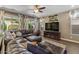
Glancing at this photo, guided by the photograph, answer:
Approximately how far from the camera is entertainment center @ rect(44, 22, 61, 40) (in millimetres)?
2186

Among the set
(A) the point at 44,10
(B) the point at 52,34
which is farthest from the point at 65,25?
(A) the point at 44,10

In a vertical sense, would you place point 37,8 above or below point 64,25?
above

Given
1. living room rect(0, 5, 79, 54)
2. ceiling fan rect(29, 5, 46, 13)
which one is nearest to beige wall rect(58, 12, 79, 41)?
living room rect(0, 5, 79, 54)

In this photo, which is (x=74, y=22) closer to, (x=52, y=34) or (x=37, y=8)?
(x=52, y=34)

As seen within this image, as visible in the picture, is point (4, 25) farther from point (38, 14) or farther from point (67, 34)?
point (67, 34)

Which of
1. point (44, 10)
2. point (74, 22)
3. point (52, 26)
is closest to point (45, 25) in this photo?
point (52, 26)

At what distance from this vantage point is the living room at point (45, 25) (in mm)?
2143

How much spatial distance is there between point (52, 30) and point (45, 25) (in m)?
0.14

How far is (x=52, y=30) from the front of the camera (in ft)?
7.26

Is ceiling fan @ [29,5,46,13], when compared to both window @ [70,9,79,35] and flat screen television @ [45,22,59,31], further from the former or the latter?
window @ [70,9,79,35]

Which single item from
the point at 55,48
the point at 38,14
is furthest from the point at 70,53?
the point at 38,14

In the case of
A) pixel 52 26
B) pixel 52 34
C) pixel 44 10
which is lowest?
pixel 52 34

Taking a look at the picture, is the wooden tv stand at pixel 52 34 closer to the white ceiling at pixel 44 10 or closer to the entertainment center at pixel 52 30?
the entertainment center at pixel 52 30
